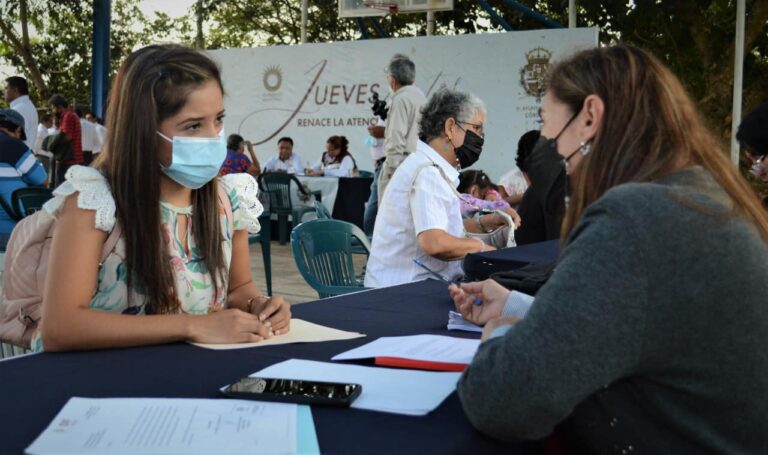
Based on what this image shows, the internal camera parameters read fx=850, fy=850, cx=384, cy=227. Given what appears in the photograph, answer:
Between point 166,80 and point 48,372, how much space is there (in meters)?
0.76

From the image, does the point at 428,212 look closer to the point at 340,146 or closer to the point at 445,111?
the point at 445,111

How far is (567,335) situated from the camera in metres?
1.09

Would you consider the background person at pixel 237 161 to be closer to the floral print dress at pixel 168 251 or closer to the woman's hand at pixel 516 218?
the woman's hand at pixel 516 218

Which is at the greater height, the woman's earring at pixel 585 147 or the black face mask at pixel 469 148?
the black face mask at pixel 469 148

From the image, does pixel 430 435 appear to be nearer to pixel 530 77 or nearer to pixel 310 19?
pixel 530 77

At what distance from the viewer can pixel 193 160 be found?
6.68ft

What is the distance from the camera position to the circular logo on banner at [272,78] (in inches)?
547

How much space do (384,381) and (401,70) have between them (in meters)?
5.78

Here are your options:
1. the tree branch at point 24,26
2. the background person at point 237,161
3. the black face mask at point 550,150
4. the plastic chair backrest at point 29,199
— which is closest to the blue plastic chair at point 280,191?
the background person at point 237,161

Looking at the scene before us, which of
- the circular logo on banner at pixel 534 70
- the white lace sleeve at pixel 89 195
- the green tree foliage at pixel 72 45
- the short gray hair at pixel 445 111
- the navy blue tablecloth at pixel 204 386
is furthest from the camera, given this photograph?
the green tree foliage at pixel 72 45

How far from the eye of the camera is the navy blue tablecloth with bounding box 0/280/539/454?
121 centimetres

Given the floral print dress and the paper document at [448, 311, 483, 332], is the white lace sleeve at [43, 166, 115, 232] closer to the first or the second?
the floral print dress

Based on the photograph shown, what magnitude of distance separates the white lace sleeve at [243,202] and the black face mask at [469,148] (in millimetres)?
1729

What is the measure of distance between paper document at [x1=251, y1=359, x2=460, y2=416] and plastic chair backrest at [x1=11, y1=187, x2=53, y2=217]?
435 centimetres
